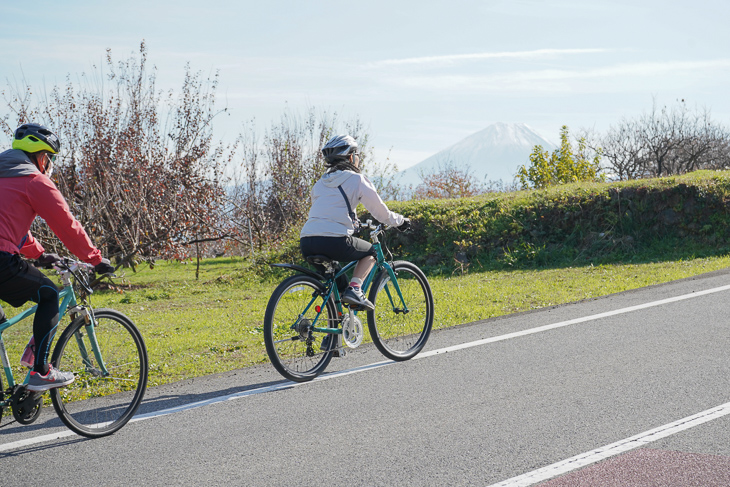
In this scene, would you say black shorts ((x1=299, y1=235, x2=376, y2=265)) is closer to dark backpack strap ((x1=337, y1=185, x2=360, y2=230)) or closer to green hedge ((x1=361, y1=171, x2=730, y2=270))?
dark backpack strap ((x1=337, y1=185, x2=360, y2=230))

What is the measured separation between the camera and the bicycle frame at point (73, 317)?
4699mm

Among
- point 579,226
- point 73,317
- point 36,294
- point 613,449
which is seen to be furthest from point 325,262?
point 579,226

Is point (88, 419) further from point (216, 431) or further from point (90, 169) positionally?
point (90, 169)

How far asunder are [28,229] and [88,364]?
108 cm

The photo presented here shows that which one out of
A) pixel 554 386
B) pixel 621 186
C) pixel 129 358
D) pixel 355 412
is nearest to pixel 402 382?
pixel 355 412

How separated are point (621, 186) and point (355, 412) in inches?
442

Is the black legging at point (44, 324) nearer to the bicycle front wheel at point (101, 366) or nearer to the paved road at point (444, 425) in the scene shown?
the bicycle front wheel at point (101, 366)

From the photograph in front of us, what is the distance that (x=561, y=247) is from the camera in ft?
46.5

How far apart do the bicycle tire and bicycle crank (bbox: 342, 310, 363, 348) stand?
86 mm

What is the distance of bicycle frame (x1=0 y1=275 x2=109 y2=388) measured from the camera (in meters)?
4.70

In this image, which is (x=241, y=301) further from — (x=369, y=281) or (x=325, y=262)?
(x=325, y=262)

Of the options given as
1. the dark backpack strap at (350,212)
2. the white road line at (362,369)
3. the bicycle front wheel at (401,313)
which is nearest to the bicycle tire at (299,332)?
the white road line at (362,369)

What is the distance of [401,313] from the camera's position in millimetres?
6883

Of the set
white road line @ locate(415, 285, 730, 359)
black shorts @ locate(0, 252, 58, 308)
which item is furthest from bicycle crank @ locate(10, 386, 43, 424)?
white road line @ locate(415, 285, 730, 359)
